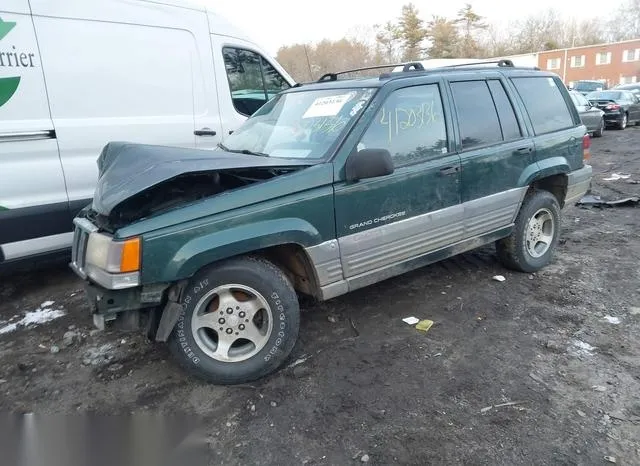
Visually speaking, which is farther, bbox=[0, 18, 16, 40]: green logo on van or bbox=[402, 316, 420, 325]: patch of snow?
bbox=[0, 18, 16, 40]: green logo on van

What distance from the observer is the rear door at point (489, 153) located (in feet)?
13.5

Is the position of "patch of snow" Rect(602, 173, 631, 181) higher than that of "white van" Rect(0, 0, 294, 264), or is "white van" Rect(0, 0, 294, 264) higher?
"white van" Rect(0, 0, 294, 264)

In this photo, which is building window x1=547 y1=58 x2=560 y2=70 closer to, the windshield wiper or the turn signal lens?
the windshield wiper

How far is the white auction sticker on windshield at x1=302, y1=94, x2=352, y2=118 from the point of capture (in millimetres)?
3750

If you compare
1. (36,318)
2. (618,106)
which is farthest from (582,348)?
(618,106)

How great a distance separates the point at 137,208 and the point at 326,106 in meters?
1.61

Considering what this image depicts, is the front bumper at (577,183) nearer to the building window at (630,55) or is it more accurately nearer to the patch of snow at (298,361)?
the patch of snow at (298,361)

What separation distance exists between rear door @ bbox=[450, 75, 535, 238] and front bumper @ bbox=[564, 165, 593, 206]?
0.70 m

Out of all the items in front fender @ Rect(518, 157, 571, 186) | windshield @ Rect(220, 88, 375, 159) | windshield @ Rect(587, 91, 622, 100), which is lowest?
windshield @ Rect(587, 91, 622, 100)

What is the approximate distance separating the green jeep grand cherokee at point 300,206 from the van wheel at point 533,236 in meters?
0.03

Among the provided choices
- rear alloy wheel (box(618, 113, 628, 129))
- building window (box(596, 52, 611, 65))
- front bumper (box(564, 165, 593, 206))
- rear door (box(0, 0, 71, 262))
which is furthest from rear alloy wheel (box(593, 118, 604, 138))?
building window (box(596, 52, 611, 65))

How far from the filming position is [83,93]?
15.3ft

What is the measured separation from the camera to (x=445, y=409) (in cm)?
288

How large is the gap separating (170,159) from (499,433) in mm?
2445
